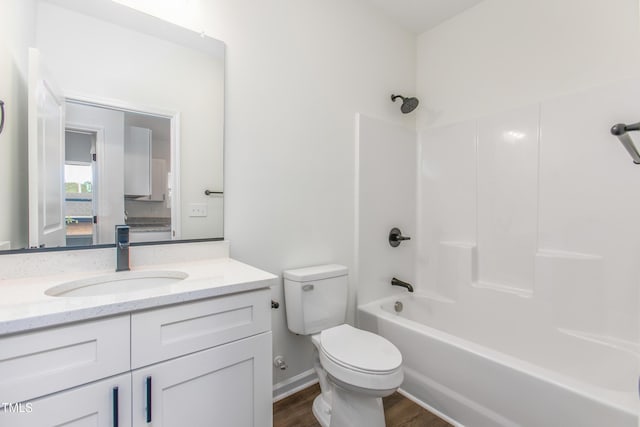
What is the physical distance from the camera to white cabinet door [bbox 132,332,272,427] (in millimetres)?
835

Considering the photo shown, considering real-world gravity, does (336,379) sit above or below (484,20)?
below

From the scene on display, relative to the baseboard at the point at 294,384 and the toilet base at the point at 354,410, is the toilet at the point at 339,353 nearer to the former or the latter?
the toilet base at the point at 354,410

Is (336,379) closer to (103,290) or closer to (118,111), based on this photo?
(103,290)

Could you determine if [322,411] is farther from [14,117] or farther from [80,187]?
[14,117]

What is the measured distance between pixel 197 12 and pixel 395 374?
1.88 metres

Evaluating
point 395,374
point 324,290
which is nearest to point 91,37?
point 324,290

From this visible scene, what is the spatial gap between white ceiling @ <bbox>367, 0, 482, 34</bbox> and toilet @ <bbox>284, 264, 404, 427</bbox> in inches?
75.3

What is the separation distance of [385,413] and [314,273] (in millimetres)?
852

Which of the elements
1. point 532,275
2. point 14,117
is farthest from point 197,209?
point 532,275

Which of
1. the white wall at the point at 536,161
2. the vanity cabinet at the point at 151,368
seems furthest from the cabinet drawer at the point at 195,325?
the white wall at the point at 536,161

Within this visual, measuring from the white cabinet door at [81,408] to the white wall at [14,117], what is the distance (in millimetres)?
641

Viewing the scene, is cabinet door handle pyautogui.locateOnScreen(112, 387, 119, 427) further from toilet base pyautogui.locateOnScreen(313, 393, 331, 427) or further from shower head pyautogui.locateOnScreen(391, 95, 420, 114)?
shower head pyautogui.locateOnScreen(391, 95, 420, 114)

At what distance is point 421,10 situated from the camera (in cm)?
214

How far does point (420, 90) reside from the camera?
96.0 inches
